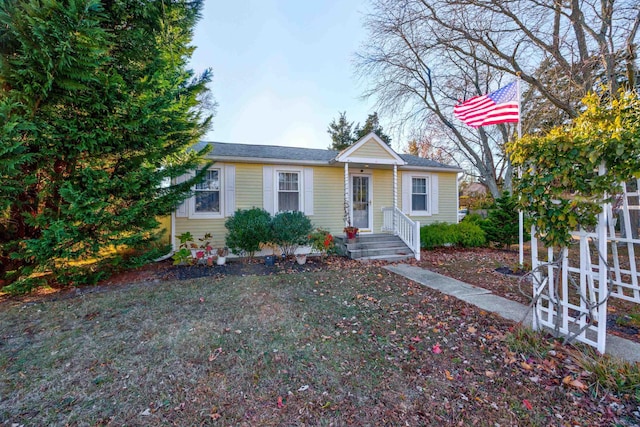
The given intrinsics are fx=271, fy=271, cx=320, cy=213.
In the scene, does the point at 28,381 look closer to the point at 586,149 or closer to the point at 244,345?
the point at 244,345

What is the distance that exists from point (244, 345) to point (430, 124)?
16.3 metres

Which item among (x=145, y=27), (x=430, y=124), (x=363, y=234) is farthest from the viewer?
(x=430, y=124)

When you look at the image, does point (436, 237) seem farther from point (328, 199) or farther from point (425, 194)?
point (328, 199)

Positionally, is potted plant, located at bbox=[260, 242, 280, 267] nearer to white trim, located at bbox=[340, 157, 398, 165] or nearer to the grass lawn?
the grass lawn

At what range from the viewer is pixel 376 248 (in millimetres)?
8367

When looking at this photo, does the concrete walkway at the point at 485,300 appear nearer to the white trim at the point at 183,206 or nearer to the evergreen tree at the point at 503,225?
the evergreen tree at the point at 503,225

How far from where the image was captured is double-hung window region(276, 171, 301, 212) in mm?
8898

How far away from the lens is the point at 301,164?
8.89 meters

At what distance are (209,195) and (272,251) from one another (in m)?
2.57

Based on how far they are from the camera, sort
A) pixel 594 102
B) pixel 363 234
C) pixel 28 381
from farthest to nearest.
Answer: pixel 363 234 < pixel 594 102 < pixel 28 381

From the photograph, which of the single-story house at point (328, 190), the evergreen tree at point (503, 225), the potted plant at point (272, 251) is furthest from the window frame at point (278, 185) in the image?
the evergreen tree at point (503, 225)

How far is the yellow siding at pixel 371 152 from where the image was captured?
877 centimetres

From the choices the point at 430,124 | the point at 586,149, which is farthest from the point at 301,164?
the point at 430,124

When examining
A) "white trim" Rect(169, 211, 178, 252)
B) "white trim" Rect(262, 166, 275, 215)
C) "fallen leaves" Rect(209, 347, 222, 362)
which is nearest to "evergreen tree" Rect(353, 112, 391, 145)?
"white trim" Rect(262, 166, 275, 215)
